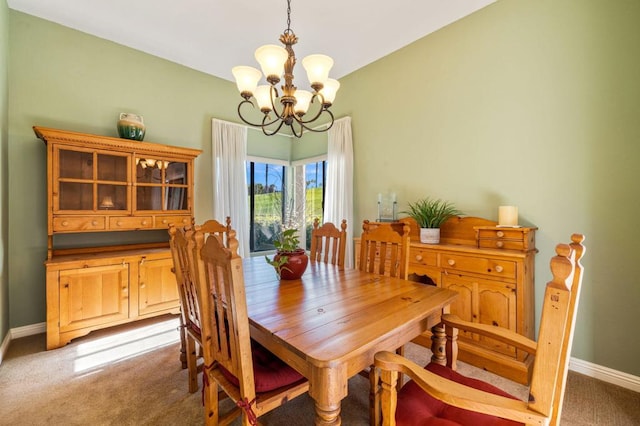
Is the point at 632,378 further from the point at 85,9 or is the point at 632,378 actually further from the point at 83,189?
the point at 85,9

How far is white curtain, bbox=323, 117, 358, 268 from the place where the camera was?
3.65 m

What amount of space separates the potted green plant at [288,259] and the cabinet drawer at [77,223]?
82.5 inches

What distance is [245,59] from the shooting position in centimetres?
346

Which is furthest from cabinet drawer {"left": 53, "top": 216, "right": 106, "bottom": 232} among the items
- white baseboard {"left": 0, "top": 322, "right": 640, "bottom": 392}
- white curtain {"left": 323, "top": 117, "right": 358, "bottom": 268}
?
white curtain {"left": 323, "top": 117, "right": 358, "bottom": 268}

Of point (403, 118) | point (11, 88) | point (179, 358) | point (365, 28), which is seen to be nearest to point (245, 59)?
point (365, 28)

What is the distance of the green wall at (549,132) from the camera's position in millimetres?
1946

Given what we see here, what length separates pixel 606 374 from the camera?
78.8 inches

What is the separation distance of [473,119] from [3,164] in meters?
4.29

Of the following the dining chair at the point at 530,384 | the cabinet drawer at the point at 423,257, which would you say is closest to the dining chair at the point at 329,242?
the cabinet drawer at the point at 423,257

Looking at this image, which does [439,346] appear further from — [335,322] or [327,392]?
[327,392]

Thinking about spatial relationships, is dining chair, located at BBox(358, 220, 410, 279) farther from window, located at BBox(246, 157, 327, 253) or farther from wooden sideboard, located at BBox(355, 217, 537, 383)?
window, located at BBox(246, 157, 327, 253)

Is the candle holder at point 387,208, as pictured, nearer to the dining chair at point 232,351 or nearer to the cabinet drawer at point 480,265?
the cabinet drawer at point 480,265

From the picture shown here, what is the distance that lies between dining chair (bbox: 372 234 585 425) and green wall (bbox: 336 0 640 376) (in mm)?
1506

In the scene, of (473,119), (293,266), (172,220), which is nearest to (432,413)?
(293,266)
